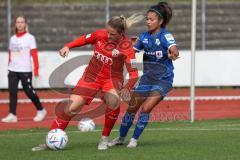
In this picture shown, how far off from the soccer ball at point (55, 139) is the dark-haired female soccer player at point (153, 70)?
3.30 ft

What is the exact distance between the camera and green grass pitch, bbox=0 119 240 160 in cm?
1111

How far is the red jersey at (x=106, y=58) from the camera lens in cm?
1202

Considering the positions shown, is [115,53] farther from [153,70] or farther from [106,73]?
[153,70]

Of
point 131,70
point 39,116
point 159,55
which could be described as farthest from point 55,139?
point 39,116

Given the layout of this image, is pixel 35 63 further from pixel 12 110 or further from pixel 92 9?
pixel 92 9

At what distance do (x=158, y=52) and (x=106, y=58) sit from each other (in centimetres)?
85

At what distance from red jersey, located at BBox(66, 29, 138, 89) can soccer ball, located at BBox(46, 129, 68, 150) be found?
983 millimetres

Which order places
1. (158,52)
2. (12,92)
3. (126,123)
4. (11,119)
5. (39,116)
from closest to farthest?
(158,52) → (126,123) → (12,92) → (11,119) → (39,116)

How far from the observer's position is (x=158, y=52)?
12344 mm

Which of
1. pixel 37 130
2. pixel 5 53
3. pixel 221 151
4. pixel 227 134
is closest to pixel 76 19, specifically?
pixel 5 53

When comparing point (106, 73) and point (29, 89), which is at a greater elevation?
point (106, 73)

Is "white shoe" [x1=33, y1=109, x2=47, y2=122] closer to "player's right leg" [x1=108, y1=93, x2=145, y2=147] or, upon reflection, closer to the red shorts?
"player's right leg" [x1=108, y1=93, x2=145, y2=147]

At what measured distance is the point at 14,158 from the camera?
11031mm

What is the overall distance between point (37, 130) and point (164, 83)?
169 inches
